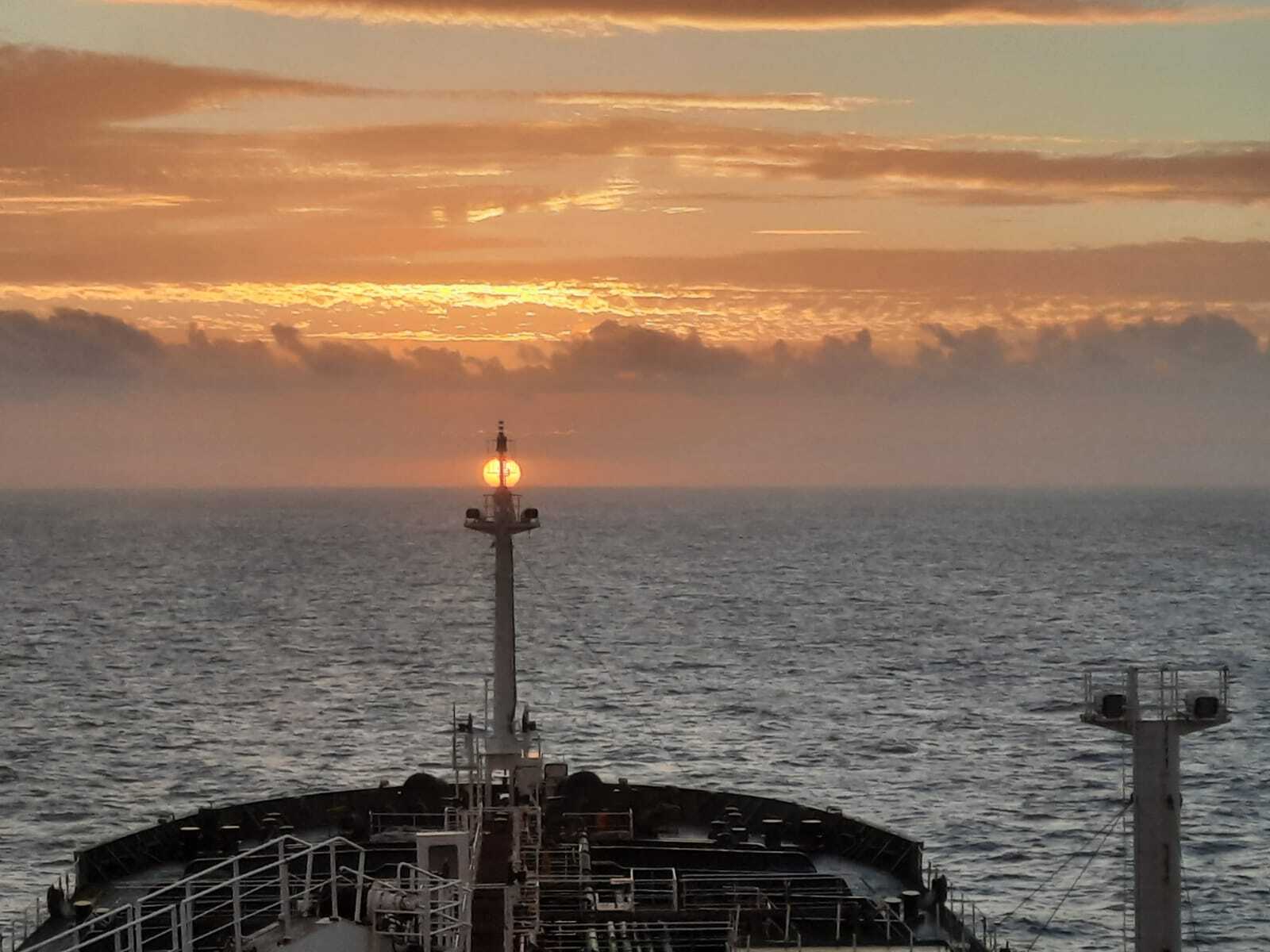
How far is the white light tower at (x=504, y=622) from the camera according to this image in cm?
4194

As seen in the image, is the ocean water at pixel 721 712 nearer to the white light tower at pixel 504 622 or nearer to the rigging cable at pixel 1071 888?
the rigging cable at pixel 1071 888

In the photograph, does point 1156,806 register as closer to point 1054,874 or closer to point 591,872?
point 591,872

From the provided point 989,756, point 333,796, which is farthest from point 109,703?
point 333,796

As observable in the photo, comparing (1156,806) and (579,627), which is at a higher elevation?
(1156,806)

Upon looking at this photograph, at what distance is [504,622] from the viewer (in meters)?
42.3

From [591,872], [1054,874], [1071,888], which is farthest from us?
[1054,874]

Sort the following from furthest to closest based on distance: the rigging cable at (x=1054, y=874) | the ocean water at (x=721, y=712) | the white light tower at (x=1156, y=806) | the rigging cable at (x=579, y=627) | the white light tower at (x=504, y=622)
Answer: the rigging cable at (x=579, y=627), the ocean water at (x=721, y=712), the rigging cable at (x=1054, y=874), the white light tower at (x=504, y=622), the white light tower at (x=1156, y=806)

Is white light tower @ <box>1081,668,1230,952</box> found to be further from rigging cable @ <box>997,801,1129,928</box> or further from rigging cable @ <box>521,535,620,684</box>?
rigging cable @ <box>521,535,620,684</box>

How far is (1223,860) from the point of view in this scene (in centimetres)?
6366

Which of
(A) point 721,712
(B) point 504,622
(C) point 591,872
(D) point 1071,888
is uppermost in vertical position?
(B) point 504,622

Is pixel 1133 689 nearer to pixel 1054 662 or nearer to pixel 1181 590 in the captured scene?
pixel 1054 662

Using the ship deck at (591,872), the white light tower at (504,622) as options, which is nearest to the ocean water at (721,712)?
the ship deck at (591,872)

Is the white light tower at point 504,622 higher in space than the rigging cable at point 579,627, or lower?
higher

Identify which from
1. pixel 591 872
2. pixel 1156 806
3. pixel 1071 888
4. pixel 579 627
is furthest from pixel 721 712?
pixel 1156 806
